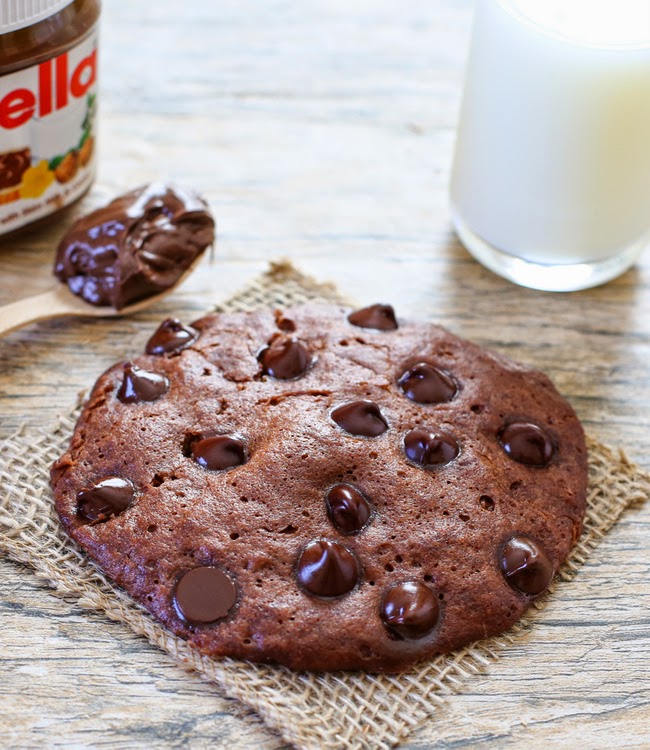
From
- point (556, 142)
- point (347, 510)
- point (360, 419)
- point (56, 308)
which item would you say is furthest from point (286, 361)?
point (556, 142)

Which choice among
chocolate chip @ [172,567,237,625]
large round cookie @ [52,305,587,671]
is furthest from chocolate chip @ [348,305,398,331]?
chocolate chip @ [172,567,237,625]

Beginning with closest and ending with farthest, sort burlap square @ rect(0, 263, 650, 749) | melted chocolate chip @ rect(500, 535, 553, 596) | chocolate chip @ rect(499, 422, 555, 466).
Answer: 1. burlap square @ rect(0, 263, 650, 749)
2. melted chocolate chip @ rect(500, 535, 553, 596)
3. chocolate chip @ rect(499, 422, 555, 466)

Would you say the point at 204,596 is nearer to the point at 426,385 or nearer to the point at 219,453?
the point at 219,453

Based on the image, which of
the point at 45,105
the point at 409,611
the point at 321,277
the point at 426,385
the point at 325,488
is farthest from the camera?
the point at 321,277

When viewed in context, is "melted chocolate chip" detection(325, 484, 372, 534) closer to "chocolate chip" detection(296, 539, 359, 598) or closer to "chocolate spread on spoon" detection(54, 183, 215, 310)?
"chocolate chip" detection(296, 539, 359, 598)

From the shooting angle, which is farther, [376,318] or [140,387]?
[376,318]

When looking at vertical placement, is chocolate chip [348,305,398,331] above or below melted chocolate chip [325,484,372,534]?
above

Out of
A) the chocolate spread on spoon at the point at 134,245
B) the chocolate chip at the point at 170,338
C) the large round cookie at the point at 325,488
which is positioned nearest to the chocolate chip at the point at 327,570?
the large round cookie at the point at 325,488
